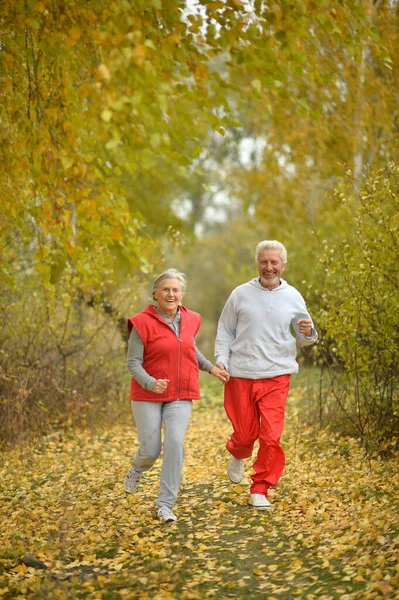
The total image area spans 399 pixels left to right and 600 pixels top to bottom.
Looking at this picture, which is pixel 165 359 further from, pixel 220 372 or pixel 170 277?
pixel 170 277

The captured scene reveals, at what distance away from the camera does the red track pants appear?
17.9 ft

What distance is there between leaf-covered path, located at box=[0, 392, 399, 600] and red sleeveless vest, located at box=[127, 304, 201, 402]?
0.93 metres

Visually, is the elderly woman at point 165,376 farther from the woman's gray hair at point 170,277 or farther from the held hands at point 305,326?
the held hands at point 305,326

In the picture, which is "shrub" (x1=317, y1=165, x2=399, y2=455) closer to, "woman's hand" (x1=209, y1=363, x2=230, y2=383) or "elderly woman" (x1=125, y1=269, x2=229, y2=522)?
"woman's hand" (x1=209, y1=363, x2=230, y2=383)

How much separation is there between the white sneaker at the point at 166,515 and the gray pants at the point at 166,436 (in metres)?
0.03

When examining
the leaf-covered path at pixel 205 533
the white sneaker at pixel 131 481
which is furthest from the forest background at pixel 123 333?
the white sneaker at pixel 131 481

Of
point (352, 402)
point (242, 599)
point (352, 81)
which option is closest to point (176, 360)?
point (242, 599)

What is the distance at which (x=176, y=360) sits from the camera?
211 inches

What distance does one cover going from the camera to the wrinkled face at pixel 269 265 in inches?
217

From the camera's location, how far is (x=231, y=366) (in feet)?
18.6

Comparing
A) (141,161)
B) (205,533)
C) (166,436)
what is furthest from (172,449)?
(141,161)

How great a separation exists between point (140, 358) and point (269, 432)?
1104mm

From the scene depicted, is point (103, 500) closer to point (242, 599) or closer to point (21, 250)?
point (242, 599)

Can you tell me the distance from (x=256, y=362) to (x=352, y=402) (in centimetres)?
246
